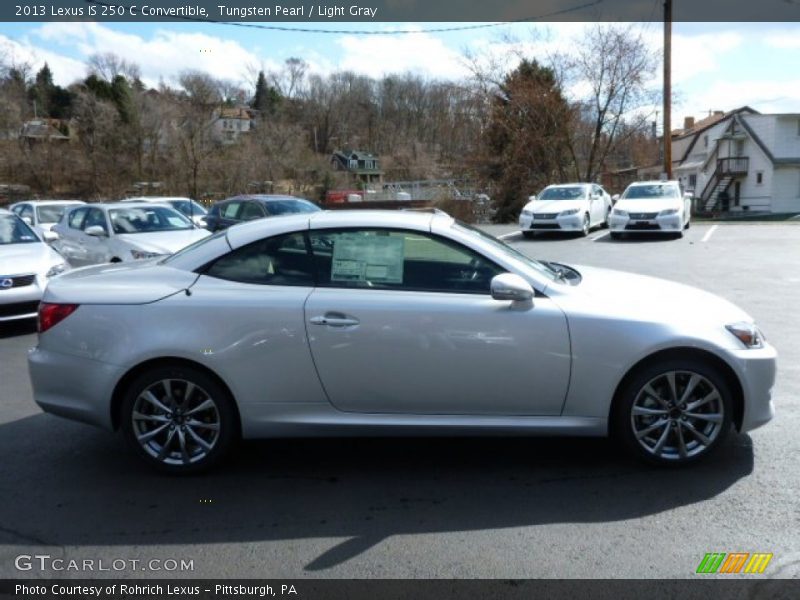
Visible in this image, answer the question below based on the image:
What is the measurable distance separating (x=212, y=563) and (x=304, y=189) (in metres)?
46.0

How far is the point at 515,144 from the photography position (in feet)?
113

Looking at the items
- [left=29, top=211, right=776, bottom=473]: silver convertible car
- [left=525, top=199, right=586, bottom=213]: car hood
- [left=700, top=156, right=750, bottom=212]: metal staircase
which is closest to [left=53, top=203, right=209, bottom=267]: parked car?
[left=29, top=211, right=776, bottom=473]: silver convertible car

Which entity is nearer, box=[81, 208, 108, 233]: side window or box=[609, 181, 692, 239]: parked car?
box=[81, 208, 108, 233]: side window

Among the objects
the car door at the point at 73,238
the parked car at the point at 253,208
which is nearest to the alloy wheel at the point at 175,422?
the car door at the point at 73,238

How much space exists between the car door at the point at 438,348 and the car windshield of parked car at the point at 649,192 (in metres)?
16.9

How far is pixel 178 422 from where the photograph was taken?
4266 millimetres

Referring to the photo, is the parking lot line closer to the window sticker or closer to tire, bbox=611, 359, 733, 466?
tire, bbox=611, 359, 733, 466

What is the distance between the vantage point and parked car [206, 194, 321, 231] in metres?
15.3

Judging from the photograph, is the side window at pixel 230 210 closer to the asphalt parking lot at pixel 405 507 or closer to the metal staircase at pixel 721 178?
the asphalt parking lot at pixel 405 507

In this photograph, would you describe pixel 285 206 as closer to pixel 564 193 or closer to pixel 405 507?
pixel 564 193

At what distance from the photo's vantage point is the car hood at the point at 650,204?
18288mm

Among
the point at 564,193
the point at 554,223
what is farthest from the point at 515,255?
the point at 564,193

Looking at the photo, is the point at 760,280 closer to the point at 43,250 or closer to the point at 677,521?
the point at 677,521

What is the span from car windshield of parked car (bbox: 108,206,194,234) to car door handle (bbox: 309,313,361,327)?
794cm
